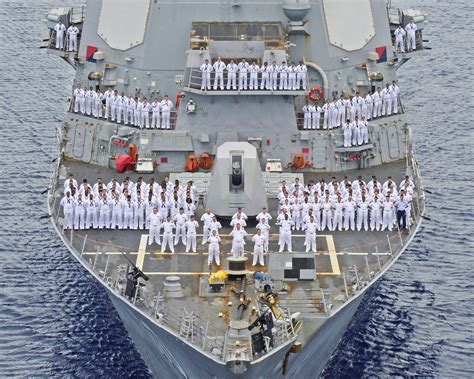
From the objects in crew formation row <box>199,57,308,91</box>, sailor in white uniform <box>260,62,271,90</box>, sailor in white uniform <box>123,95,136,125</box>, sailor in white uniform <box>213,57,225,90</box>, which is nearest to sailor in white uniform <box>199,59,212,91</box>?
crew formation row <box>199,57,308,91</box>

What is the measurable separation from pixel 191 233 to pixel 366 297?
29.3 ft

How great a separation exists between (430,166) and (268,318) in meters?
23.6

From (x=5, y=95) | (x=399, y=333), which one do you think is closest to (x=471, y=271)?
(x=399, y=333)

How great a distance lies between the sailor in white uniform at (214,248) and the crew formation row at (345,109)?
9.45m

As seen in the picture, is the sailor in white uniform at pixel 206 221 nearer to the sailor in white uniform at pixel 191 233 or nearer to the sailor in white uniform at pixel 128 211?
the sailor in white uniform at pixel 191 233

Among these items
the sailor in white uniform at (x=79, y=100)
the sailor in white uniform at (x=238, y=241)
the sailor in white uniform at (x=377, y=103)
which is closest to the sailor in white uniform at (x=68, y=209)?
the sailor in white uniform at (x=238, y=241)

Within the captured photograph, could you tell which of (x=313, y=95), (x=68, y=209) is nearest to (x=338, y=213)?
(x=313, y=95)

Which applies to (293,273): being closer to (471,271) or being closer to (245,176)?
(245,176)

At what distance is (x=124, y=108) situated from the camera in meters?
49.7

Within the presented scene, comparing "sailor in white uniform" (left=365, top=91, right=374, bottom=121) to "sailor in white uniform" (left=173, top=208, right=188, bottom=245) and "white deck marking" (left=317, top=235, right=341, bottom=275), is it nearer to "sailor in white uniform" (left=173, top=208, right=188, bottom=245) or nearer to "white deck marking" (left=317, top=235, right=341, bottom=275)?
"white deck marking" (left=317, top=235, right=341, bottom=275)

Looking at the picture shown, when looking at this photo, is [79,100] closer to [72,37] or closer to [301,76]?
[72,37]

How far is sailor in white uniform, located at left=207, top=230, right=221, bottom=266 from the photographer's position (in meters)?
41.1

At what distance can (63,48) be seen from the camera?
5453 centimetres

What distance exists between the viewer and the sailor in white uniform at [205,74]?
47281mm
